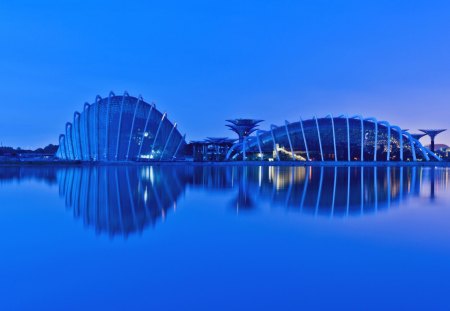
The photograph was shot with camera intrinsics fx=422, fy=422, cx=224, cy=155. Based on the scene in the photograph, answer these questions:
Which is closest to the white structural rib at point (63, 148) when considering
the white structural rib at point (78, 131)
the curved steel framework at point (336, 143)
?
the white structural rib at point (78, 131)

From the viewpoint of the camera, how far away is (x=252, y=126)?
3907 inches

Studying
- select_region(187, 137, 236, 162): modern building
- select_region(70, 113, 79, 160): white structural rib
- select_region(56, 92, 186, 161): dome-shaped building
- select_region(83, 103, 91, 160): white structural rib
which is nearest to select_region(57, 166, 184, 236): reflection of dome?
select_region(56, 92, 186, 161): dome-shaped building

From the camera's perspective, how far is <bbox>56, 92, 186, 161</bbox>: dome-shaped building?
73750 mm

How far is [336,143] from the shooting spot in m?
84.4

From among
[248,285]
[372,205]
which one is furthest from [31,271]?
[372,205]

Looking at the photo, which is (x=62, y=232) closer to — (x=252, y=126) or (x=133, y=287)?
(x=133, y=287)

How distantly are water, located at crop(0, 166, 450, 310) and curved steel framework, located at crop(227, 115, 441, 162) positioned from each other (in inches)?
2770

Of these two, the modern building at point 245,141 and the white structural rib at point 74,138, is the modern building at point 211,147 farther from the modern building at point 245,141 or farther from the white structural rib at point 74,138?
the white structural rib at point 74,138

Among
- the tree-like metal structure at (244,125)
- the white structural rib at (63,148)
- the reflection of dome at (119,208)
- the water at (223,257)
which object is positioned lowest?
the water at (223,257)

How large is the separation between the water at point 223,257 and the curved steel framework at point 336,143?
70.4 meters

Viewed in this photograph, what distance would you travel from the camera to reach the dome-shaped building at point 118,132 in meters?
73.8

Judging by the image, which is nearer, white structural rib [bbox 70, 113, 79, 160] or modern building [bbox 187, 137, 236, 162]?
white structural rib [bbox 70, 113, 79, 160]

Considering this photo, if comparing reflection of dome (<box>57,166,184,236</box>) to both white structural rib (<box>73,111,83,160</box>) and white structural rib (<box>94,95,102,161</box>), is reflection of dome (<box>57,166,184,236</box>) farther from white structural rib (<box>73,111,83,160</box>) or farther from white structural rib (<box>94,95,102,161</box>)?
white structural rib (<box>73,111,83,160</box>)

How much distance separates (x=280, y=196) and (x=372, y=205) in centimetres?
452
